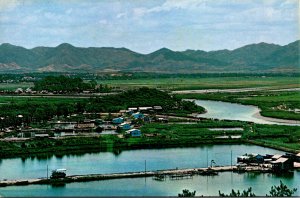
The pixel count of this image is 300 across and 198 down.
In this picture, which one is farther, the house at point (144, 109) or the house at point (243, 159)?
the house at point (144, 109)

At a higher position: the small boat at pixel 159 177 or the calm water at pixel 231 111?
the calm water at pixel 231 111

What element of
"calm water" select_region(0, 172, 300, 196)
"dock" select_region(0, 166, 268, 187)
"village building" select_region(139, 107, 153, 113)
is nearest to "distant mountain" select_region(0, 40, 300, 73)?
"village building" select_region(139, 107, 153, 113)

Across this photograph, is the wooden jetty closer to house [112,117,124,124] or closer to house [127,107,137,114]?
house [112,117,124,124]

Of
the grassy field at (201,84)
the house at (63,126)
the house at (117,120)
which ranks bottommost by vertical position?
the house at (63,126)

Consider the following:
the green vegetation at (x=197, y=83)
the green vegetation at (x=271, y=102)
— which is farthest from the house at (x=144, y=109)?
the green vegetation at (x=197, y=83)

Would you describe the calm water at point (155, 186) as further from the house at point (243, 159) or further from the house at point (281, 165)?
the house at point (243, 159)

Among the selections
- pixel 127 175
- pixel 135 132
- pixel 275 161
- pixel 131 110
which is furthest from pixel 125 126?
pixel 275 161

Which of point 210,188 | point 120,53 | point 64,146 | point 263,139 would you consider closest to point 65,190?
point 210,188

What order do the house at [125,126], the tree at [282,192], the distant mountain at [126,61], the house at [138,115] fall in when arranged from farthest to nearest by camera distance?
the distant mountain at [126,61] → the house at [138,115] → the house at [125,126] → the tree at [282,192]
